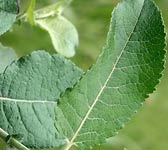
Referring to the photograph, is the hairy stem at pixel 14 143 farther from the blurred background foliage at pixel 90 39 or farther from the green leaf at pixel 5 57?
the blurred background foliage at pixel 90 39

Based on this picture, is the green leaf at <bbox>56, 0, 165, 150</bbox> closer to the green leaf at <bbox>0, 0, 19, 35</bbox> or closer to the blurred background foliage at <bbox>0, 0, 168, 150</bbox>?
the green leaf at <bbox>0, 0, 19, 35</bbox>

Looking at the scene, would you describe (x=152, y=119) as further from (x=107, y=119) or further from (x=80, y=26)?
(x=107, y=119)

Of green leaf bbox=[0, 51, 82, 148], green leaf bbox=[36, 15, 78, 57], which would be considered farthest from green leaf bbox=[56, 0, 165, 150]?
green leaf bbox=[36, 15, 78, 57]

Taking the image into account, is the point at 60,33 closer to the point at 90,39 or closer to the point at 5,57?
the point at 5,57

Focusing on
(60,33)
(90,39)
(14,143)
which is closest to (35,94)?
(14,143)

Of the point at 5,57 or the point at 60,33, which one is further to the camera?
the point at 60,33
